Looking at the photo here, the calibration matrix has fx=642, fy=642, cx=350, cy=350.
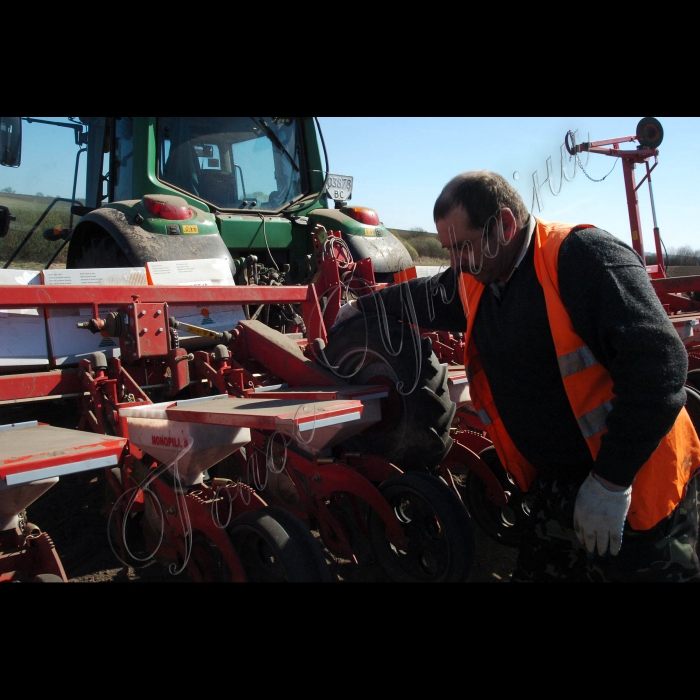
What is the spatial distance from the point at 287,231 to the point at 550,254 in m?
3.57

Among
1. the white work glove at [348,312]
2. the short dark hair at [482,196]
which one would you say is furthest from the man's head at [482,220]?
the white work glove at [348,312]

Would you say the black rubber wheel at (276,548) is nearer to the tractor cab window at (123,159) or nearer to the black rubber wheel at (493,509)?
the black rubber wheel at (493,509)

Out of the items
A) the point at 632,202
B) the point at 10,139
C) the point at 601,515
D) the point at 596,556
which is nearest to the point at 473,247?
the point at 601,515

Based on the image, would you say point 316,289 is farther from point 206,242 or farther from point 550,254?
point 550,254

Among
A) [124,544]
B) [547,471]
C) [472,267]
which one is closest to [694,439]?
[547,471]

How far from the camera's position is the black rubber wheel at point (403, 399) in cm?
287

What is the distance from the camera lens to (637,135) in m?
4.18

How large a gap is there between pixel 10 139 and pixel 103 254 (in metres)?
0.95

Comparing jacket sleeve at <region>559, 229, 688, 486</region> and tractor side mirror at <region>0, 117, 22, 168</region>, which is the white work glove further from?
tractor side mirror at <region>0, 117, 22, 168</region>

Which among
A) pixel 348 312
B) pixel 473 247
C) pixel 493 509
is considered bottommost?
pixel 493 509

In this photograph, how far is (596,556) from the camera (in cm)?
194

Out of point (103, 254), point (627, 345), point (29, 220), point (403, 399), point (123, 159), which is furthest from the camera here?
point (29, 220)

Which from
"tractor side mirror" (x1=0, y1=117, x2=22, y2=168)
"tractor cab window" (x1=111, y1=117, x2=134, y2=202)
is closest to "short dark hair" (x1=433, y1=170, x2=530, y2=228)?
"tractor side mirror" (x1=0, y1=117, x2=22, y2=168)

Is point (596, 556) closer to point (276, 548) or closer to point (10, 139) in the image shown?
point (276, 548)
